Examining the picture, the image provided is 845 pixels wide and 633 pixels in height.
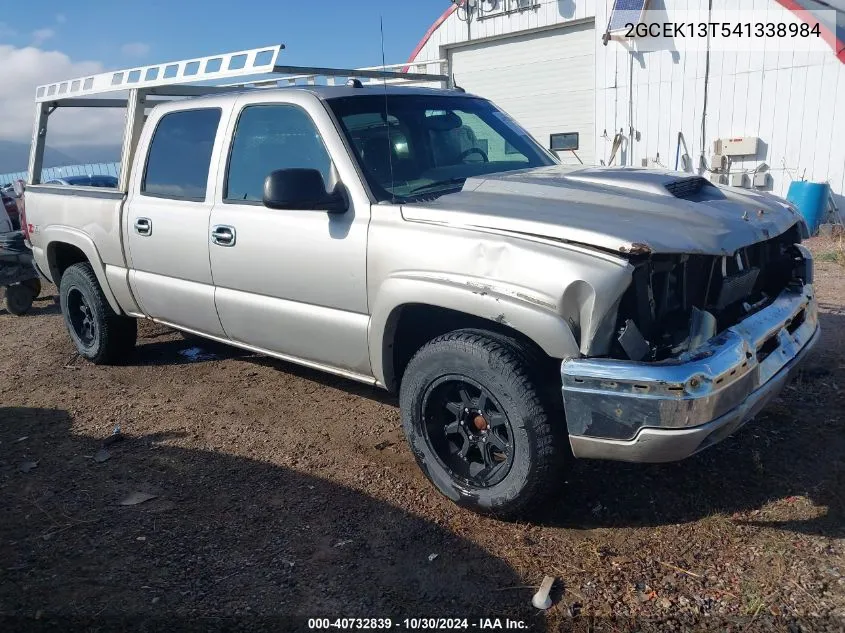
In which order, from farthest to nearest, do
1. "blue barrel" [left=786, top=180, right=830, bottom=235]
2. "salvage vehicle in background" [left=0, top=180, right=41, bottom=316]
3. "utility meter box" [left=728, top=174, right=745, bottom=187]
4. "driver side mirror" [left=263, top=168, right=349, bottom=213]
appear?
"utility meter box" [left=728, top=174, right=745, bottom=187] → "blue barrel" [left=786, top=180, right=830, bottom=235] → "salvage vehicle in background" [left=0, top=180, right=41, bottom=316] → "driver side mirror" [left=263, top=168, right=349, bottom=213]

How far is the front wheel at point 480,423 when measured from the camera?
277 cm

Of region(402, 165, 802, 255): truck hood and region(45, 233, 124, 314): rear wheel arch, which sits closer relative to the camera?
region(402, 165, 802, 255): truck hood

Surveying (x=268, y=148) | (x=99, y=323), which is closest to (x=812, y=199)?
(x=268, y=148)

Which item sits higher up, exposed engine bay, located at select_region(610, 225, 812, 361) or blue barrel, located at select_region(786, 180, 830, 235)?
exposed engine bay, located at select_region(610, 225, 812, 361)

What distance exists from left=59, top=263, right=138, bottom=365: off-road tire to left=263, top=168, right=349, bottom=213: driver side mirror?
2.68 meters

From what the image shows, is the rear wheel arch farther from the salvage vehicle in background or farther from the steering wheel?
the steering wheel

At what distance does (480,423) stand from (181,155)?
274cm

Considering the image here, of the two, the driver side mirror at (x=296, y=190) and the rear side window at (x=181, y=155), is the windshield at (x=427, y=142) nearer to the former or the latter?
the driver side mirror at (x=296, y=190)

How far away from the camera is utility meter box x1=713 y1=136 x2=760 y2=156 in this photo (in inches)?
410

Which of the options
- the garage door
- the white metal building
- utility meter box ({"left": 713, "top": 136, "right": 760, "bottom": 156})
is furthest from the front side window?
the garage door

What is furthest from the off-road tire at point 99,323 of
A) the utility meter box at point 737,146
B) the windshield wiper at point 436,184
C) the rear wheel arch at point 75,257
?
the utility meter box at point 737,146

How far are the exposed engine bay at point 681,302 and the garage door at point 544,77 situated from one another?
974 centimetres

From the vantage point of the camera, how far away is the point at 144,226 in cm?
456

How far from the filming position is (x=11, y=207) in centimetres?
1047
